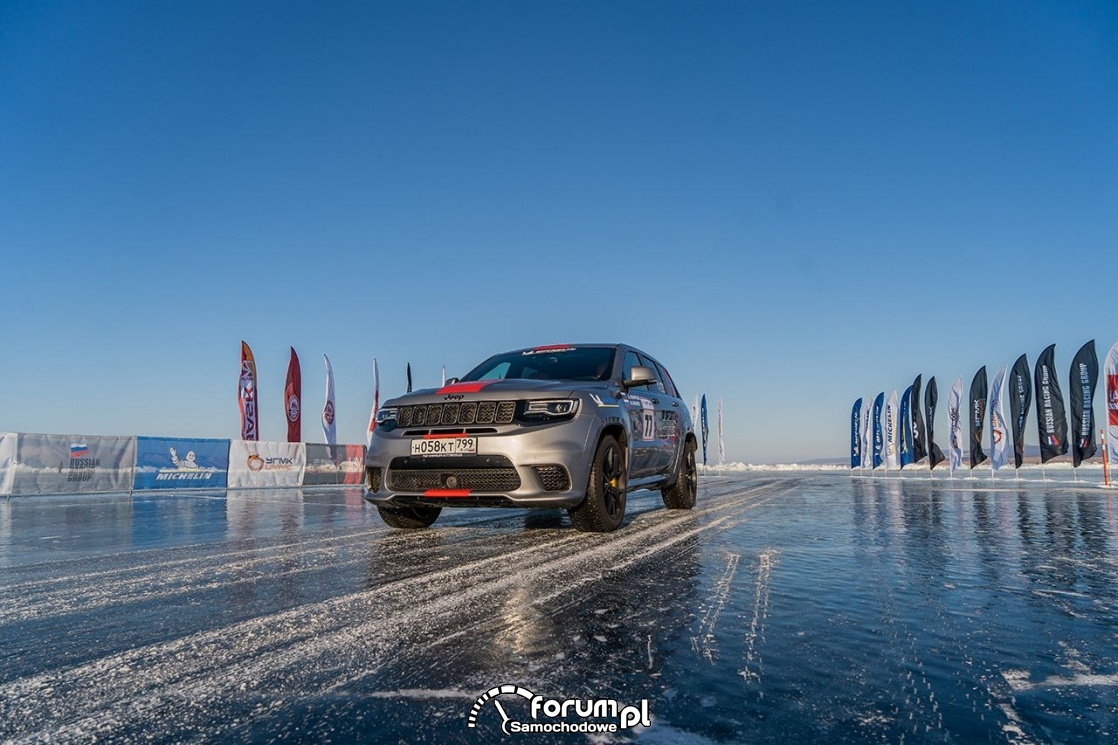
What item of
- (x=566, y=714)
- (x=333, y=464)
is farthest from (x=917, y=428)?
(x=566, y=714)

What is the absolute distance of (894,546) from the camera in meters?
4.79

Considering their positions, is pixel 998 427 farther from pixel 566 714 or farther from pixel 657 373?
pixel 566 714

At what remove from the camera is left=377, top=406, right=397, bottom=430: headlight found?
5554 mm

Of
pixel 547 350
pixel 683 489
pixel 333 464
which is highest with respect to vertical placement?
pixel 547 350

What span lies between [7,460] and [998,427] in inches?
1116

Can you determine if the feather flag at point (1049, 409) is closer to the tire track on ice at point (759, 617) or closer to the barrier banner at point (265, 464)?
the tire track on ice at point (759, 617)

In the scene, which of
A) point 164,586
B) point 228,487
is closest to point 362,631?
point 164,586

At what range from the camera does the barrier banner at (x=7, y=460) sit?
1331 centimetres

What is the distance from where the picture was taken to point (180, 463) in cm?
1672

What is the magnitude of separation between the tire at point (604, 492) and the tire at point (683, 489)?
84.9 inches

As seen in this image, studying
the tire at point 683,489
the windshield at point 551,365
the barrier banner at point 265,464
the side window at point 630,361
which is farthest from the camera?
the barrier banner at point 265,464

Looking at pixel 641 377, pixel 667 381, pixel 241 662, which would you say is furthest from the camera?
pixel 667 381

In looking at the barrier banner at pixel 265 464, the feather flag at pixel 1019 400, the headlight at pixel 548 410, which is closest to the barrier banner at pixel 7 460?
the barrier banner at pixel 265 464

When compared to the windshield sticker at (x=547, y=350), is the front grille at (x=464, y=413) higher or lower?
lower
